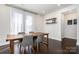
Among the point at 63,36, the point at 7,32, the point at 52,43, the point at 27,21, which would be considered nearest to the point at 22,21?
the point at 27,21

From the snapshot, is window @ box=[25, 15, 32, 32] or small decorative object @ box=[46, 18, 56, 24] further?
small decorative object @ box=[46, 18, 56, 24]

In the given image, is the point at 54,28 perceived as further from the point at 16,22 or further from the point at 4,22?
the point at 4,22

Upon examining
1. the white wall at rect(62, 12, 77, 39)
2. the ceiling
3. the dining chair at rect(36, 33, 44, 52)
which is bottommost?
the dining chair at rect(36, 33, 44, 52)

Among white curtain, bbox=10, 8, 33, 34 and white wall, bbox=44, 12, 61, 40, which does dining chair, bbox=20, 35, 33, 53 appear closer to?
white curtain, bbox=10, 8, 33, 34

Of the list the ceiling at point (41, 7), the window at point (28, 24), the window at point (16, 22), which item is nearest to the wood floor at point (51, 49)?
the window at point (16, 22)

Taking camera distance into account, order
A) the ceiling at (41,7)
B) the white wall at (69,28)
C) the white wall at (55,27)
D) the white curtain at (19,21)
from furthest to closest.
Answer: the white wall at (69,28) < the white wall at (55,27) < the white curtain at (19,21) < the ceiling at (41,7)

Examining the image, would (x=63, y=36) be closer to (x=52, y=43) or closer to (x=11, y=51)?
(x=52, y=43)

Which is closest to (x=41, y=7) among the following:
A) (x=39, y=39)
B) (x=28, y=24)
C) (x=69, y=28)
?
(x=28, y=24)

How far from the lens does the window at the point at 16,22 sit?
2.59m

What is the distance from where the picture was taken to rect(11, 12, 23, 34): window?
8.50ft

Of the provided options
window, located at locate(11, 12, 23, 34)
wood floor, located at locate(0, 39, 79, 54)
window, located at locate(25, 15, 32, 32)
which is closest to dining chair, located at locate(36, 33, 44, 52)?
wood floor, located at locate(0, 39, 79, 54)

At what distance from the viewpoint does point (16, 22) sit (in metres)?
2.61

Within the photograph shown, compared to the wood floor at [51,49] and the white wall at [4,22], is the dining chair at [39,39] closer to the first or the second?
the wood floor at [51,49]

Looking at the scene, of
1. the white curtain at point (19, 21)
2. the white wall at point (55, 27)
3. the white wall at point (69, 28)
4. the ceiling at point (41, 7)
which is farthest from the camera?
the white wall at point (69, 28)
